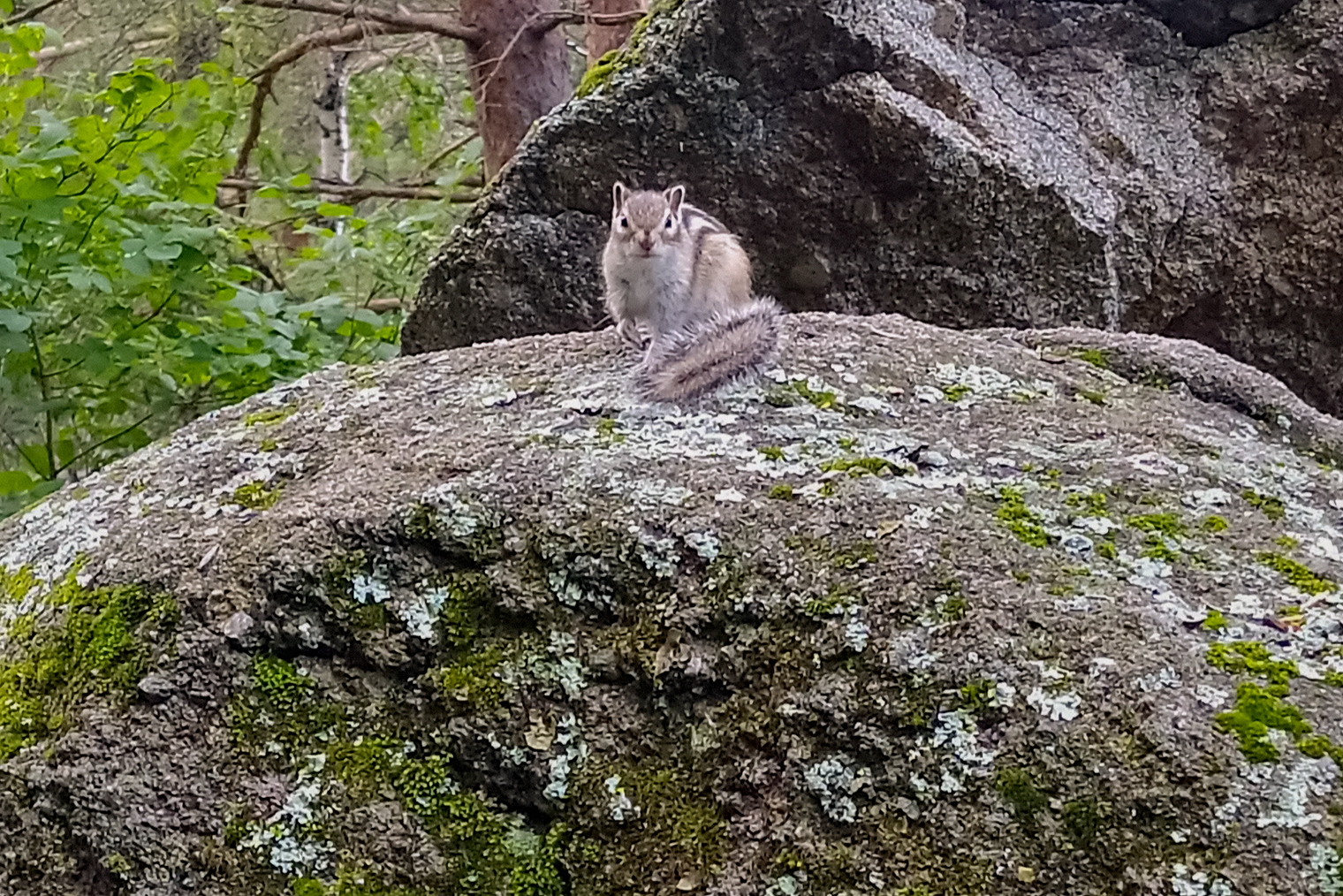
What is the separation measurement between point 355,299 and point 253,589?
3.59 meters

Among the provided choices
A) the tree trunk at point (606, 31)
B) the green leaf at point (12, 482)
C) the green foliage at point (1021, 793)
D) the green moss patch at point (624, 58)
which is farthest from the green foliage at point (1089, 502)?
the tree trunk at point (606, 31)

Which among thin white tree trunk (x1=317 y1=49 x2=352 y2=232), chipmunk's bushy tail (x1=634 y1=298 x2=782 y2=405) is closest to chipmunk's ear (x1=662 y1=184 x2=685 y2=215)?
chipmunk's bushy tail (x1=634 y1=298 x2=782 y2=405)

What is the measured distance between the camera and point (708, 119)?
348 cm

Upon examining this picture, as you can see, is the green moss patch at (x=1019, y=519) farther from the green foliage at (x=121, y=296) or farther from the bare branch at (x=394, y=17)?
the bare branch at (x=394, y=17)

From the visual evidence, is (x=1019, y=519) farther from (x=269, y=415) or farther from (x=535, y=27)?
(x=535, y=27)

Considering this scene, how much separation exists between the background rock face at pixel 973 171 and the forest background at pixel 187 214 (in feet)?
3.11

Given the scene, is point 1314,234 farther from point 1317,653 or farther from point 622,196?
point 1317,653

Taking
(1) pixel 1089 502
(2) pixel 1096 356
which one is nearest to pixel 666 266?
(2) pixel 1096 356

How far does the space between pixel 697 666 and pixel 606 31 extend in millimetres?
4916

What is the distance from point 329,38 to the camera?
6.05 m

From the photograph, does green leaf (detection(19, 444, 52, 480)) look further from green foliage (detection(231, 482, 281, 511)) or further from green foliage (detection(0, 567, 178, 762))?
green foliage (detection(0, 567, 178, 762))

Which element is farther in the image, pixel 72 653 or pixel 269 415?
pixel 269 415

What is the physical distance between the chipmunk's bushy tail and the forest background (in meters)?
2.01

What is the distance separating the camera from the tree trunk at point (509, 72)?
6.07 meters
